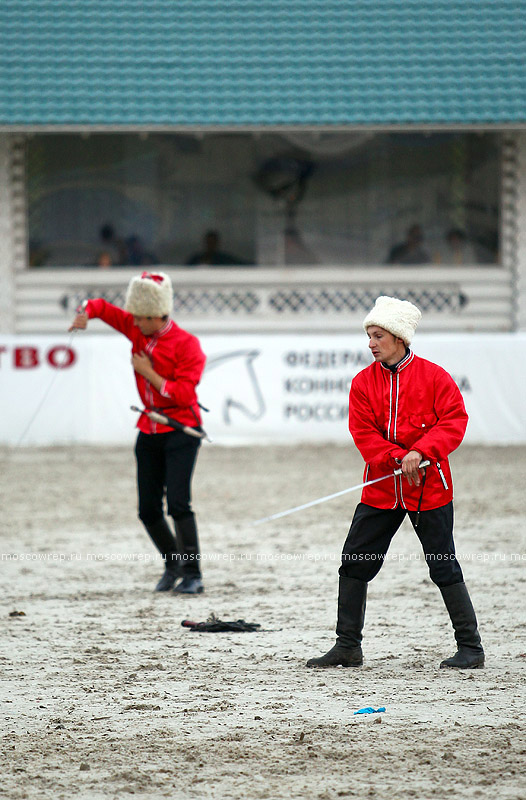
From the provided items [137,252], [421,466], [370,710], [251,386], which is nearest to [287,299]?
[137,252]

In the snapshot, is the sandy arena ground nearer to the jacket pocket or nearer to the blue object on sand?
the blue object on sand

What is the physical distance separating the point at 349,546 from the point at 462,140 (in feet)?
39.6

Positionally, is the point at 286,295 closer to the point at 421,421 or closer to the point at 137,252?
the point at 137,252

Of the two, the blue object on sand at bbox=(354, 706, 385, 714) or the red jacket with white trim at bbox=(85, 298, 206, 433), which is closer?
the blue object on sand at bbox=(354, 706, 385, 714)

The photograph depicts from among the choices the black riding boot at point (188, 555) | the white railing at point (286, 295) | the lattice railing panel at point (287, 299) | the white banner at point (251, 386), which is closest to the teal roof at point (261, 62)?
the white railing at point (286, 295)

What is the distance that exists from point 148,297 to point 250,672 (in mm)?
2429

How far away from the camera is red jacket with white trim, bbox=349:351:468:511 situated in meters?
5.12

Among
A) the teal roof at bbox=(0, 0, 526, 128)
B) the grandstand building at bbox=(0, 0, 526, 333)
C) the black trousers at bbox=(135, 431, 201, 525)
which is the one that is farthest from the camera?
the grandstand building at bbox=(0, 0, 526, 333)

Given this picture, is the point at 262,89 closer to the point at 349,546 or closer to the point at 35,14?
the point at 35,14

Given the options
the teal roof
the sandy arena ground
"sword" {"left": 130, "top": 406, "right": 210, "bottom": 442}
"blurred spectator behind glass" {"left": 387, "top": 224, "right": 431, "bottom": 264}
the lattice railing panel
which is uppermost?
the teal roof

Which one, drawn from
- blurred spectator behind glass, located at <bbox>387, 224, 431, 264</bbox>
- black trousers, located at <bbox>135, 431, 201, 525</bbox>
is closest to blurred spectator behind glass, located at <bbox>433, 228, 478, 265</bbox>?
blurred spectator behind glass, located at <bbox>387, 224, 431, 264</bbox>

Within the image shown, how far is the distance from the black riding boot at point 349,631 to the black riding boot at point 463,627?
1.24 feet

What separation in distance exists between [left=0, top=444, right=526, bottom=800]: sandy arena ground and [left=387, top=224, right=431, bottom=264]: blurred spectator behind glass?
23.2 ft

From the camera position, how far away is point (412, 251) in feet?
53.8
